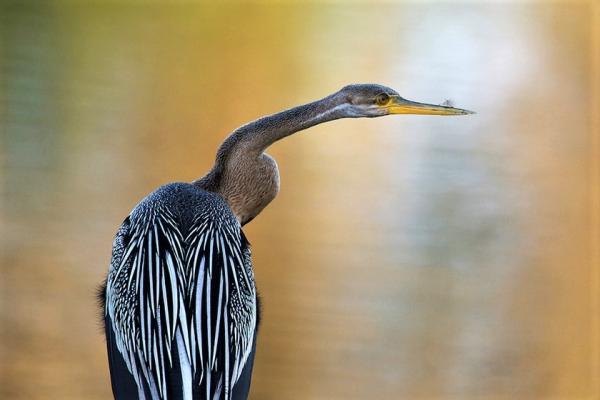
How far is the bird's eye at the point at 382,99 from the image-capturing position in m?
2.48

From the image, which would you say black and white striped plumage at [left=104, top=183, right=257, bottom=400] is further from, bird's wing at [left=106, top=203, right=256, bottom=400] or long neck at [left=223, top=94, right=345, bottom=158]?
long neck at [left=223, top=94, right=345, bottom=158]

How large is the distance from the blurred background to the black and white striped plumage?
167 cm

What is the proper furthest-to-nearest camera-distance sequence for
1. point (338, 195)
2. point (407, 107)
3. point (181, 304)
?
1. point (338, 195)
2. point (407, 107)
3. point (181, 304)

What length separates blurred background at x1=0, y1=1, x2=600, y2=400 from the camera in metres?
3.95

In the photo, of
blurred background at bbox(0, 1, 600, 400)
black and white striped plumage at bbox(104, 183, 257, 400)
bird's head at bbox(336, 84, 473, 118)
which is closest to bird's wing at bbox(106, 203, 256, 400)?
black and white striped plumage at bbox(104, 183, 257, 400)

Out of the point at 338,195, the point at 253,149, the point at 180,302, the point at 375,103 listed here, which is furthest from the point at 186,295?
the point at 338,195

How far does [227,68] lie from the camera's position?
3.99 meters

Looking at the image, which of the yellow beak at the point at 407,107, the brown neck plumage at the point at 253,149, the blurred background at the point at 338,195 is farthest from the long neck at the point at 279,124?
the blurred background at the point at 338,195

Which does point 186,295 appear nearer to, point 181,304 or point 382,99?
point 181,304

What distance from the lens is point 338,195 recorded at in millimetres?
4008

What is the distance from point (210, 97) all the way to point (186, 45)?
1.00 ft

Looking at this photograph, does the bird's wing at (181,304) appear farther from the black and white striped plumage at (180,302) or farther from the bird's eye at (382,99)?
the bird's eye at (382,99)

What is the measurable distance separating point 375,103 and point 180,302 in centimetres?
81

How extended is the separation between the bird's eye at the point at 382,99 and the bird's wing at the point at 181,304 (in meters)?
0.54
